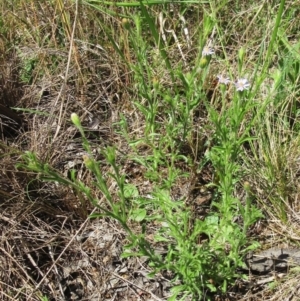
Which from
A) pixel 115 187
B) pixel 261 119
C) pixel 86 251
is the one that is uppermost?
pixel 261 119

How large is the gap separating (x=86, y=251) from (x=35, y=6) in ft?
4.13

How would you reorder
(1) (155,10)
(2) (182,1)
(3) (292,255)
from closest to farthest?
(3) (292,255), (2) (182,1), (1) (155,10)

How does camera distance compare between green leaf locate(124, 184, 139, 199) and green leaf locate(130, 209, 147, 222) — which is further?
green leaf locate(124, 184, 139, 199)

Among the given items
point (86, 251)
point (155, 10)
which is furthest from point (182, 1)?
point (86, 251)

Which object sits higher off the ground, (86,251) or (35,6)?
(35,6)

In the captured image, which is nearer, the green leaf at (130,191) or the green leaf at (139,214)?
the green leaf at (139,214)

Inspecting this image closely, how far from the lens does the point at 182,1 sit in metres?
2.34

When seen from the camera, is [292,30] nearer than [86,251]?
No

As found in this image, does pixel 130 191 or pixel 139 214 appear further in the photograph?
pixel 130 191

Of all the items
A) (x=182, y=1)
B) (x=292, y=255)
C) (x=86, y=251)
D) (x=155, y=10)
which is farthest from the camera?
(x=155, y=10)

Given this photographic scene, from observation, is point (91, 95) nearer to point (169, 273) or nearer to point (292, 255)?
point (169, 273)

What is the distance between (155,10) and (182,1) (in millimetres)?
210

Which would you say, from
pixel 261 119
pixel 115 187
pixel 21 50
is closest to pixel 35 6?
pixel 21 50

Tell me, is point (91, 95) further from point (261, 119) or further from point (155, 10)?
point (261, 119)
